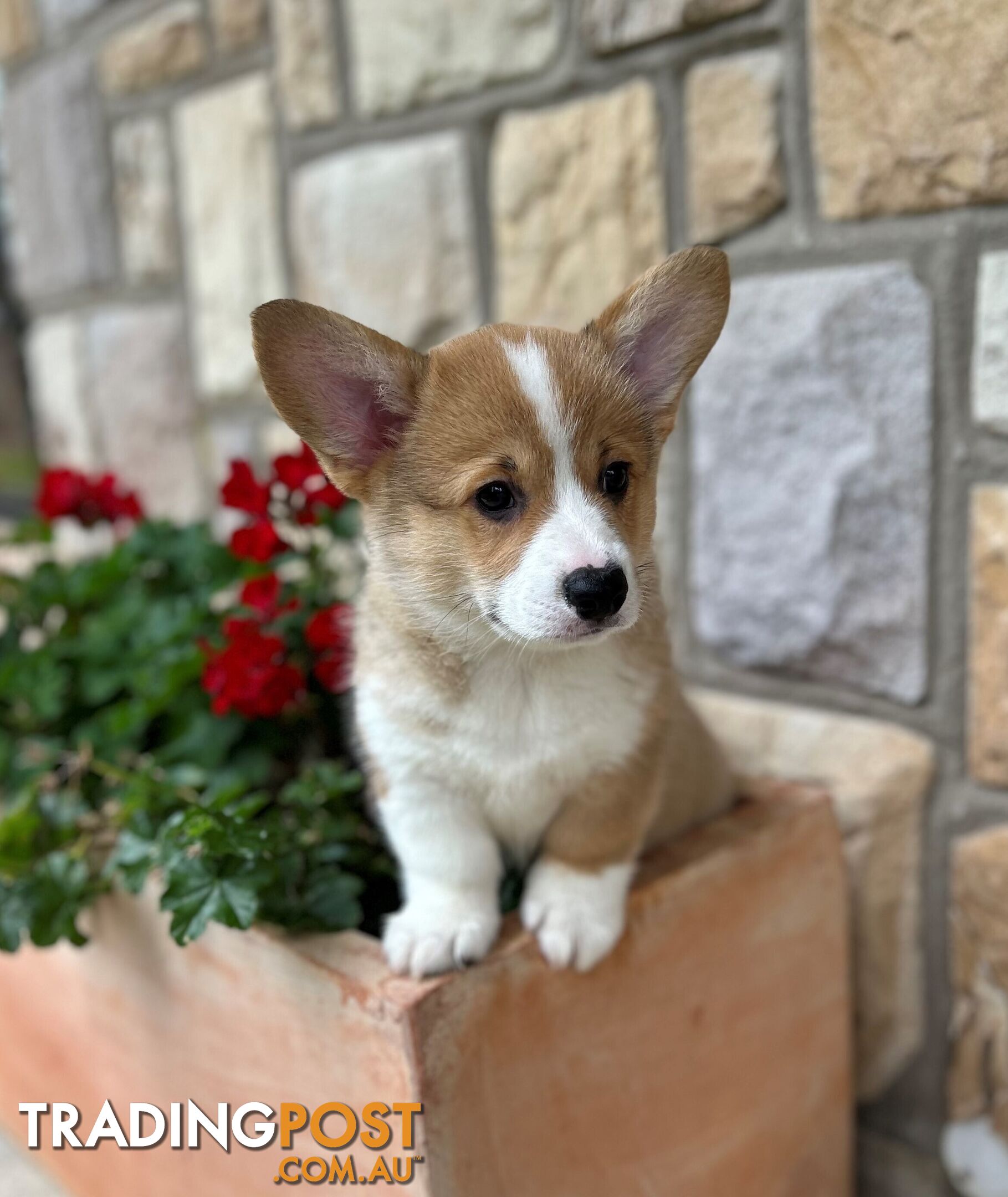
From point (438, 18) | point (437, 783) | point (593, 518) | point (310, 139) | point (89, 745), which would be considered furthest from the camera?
point (310, 139)

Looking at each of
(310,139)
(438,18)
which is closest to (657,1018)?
(438,18)

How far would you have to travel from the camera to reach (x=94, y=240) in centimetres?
243

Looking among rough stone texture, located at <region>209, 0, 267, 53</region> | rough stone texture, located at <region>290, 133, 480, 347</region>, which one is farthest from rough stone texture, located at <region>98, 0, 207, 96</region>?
rough stone texture, located at <region>290, 133, 480, 347</region>

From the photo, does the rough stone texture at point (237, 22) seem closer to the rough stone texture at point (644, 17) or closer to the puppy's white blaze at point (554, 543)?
the rough stone texture at point (644, 17)

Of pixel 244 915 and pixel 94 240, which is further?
pixel 94 240

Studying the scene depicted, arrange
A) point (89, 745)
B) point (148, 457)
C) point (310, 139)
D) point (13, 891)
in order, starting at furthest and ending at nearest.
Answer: point (148, 457)
point (310, 139)
point (89, 745)
point (13, 891)

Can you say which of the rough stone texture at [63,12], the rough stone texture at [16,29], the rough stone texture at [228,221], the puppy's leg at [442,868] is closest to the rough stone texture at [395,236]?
the rough stone texture at [228,221]

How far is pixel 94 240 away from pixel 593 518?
6.23ft

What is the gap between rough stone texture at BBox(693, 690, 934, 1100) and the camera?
1.39m

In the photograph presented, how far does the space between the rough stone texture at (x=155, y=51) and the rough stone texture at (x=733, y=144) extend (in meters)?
1.13

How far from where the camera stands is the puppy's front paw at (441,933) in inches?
40.6

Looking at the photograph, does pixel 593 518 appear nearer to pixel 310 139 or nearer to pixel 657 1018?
pixel 657 1018

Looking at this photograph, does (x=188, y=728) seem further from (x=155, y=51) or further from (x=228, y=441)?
(x=155, y=51)

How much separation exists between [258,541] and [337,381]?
44 centimetres
